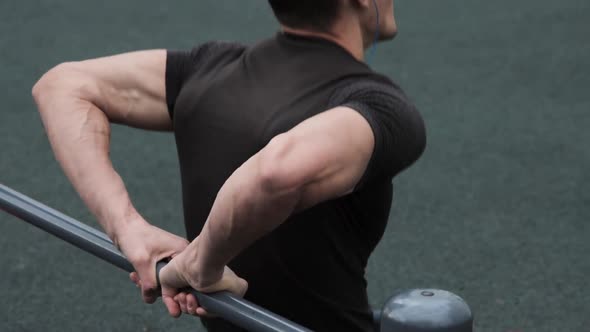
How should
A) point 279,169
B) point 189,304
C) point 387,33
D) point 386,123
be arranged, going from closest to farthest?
point 279,169 < point 386,123 < point 189,304 < point 387,33

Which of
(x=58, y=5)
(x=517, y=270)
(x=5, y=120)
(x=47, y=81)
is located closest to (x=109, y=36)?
(x=58, y=5)

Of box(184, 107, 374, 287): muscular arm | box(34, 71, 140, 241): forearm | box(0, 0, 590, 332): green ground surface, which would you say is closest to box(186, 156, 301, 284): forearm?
box(184, 107, 374, 287): muscular arm

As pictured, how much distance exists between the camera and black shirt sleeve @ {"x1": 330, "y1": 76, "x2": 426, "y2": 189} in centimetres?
98

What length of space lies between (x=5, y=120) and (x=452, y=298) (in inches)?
127

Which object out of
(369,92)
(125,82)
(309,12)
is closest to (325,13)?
(309,12)

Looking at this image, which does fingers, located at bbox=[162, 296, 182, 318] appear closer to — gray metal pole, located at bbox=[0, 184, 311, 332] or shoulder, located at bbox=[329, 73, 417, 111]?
gray metal pole, located at bbox=[0, 184, 311, 332]

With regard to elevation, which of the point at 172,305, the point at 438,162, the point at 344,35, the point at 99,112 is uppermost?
the point at 344,35

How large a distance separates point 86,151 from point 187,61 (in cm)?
17

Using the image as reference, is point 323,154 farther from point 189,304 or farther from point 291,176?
point 189,304

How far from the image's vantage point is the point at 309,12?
3.82ft

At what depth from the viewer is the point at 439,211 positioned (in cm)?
308

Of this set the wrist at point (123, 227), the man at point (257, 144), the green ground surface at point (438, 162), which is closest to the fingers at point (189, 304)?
the man at point (257, 144)

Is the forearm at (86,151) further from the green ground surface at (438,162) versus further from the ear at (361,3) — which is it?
the green ground surface at (438,162)

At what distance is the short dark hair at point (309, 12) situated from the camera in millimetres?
1150
